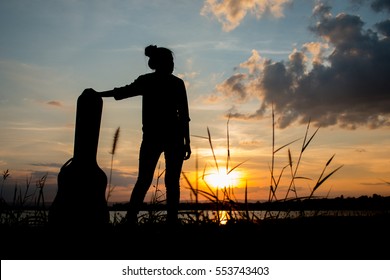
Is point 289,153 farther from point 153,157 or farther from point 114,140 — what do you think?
Result: point 114,140

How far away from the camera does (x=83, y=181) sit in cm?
380

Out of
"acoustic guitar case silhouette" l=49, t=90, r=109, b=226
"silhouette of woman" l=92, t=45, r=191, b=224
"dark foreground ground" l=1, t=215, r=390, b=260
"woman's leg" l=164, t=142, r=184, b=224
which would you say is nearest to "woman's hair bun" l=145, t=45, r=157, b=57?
"silhouette of woman" l=92, t=45, r=191, b=224

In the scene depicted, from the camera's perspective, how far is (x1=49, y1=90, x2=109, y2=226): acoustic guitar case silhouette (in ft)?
12.3

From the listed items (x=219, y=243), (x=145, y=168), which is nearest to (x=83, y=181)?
(x=145, y=168)

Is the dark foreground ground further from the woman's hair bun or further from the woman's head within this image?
the woman's hair bun

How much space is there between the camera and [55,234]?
3.62m

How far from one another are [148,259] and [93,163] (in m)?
1.51

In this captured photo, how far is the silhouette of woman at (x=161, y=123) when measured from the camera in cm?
437

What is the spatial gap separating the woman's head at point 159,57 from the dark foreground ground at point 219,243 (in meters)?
1.97

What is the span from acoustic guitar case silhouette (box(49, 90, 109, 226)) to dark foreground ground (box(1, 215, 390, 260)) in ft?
0.54

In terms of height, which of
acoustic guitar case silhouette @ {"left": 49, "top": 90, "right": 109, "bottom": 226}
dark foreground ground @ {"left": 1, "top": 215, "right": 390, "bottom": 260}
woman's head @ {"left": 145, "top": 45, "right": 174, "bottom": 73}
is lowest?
dark foreground ground @ {"left": 1, "top": 215, "right": 390, "bottom": 260}

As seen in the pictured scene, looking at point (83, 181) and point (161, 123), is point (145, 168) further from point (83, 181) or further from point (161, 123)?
point (83, 181)

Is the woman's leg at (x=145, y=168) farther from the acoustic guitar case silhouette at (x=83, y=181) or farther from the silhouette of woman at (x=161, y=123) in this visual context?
the acoustic guitar case silhouette at (x=83, y=181)
